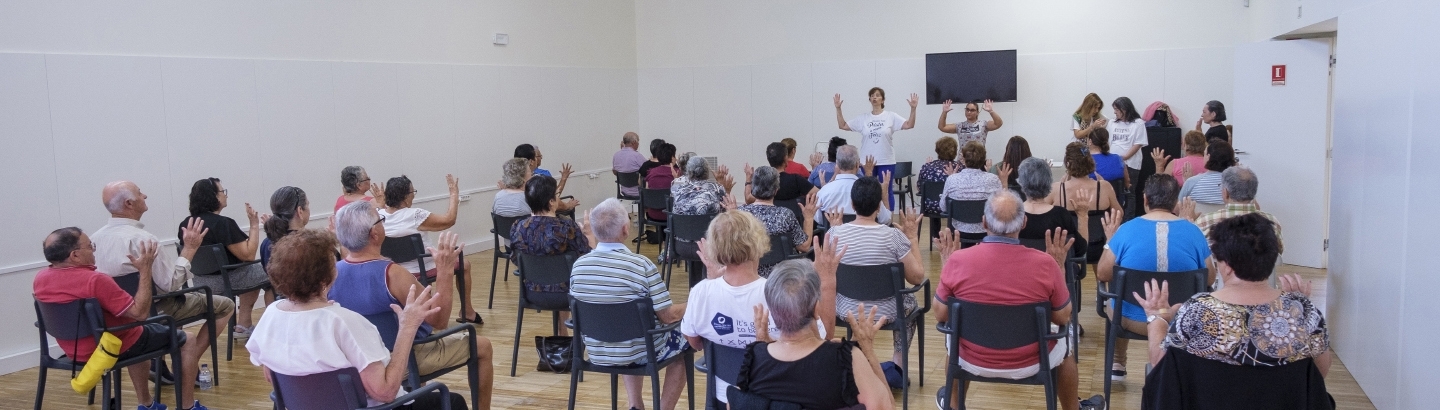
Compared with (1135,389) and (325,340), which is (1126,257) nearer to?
(1135,389)

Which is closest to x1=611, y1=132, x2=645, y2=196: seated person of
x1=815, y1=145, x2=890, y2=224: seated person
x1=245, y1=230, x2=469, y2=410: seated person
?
x1=815, y1=145, x2=890, y2=224: seated person

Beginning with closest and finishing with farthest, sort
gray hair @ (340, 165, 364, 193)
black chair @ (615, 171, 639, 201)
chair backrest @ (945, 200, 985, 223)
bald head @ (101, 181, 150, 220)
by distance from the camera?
bald head @ (101, 181, 150, 220)
gray hair @ (340, 165, 364, 193)
chair backrest @ (945, 200, 985, 223)
black chair @ (615, 171, 639, 201)

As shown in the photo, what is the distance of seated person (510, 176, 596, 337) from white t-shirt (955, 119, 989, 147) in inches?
250

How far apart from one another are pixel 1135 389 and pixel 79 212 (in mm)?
6235

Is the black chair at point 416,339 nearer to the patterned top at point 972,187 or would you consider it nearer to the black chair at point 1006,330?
the black chair at point 1006,330

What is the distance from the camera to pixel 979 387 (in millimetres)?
5082

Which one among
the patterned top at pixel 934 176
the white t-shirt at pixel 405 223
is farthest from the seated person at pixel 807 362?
the patterned top at pixel 934 176

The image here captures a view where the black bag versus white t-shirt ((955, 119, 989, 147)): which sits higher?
white t-shirt ((955, 119, 989, 147))

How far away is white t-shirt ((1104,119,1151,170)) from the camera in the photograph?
30.3ft

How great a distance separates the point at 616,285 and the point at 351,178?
306 cm

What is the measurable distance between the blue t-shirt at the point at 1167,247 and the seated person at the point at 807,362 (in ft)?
7.11

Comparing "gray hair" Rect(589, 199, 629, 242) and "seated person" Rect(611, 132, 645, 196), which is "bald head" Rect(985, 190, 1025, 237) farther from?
"seated person" Rect(611, 132, 645, 196)

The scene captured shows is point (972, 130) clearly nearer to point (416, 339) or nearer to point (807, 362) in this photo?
point (416, 339)

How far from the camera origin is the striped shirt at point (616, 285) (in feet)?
13.8
